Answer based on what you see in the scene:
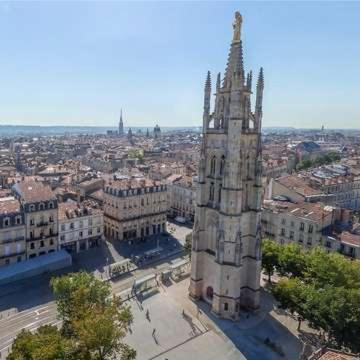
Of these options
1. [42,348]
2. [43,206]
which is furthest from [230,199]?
[43,206]

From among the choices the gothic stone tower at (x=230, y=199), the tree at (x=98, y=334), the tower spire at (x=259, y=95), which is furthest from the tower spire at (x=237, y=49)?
the tree at (x=98, y=334)

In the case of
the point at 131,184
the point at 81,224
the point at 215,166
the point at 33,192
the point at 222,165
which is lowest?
the point at 81,224

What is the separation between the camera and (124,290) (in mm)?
54719

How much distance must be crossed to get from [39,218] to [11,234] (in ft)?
17.6

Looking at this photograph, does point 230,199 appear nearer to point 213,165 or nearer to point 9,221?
point 213,165

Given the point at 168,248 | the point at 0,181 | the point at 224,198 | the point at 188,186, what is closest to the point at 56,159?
the point at 0,181

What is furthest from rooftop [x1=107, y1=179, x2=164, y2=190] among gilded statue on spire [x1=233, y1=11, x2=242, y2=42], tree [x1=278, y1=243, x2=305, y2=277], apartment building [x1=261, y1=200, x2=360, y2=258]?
gilded statue on spire [x1=233, y1=11, x2=242, y2=42]

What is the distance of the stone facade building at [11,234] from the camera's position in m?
58.6

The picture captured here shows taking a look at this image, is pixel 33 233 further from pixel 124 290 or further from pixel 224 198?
pixel 224 198

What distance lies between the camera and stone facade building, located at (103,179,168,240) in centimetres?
7700

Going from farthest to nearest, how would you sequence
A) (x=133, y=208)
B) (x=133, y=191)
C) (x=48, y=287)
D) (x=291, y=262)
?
1. (x=133, y=208)
2. (x=133, y=191)
3. (x=48, y=287)
4. (x=291, y=262)

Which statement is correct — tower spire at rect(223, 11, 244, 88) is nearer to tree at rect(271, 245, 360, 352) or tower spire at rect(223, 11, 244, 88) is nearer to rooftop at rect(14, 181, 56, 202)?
tree at rect(271, 245, 360, 352)

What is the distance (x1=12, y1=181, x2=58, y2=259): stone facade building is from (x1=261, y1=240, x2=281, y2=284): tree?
126 feet

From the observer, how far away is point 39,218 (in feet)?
206
